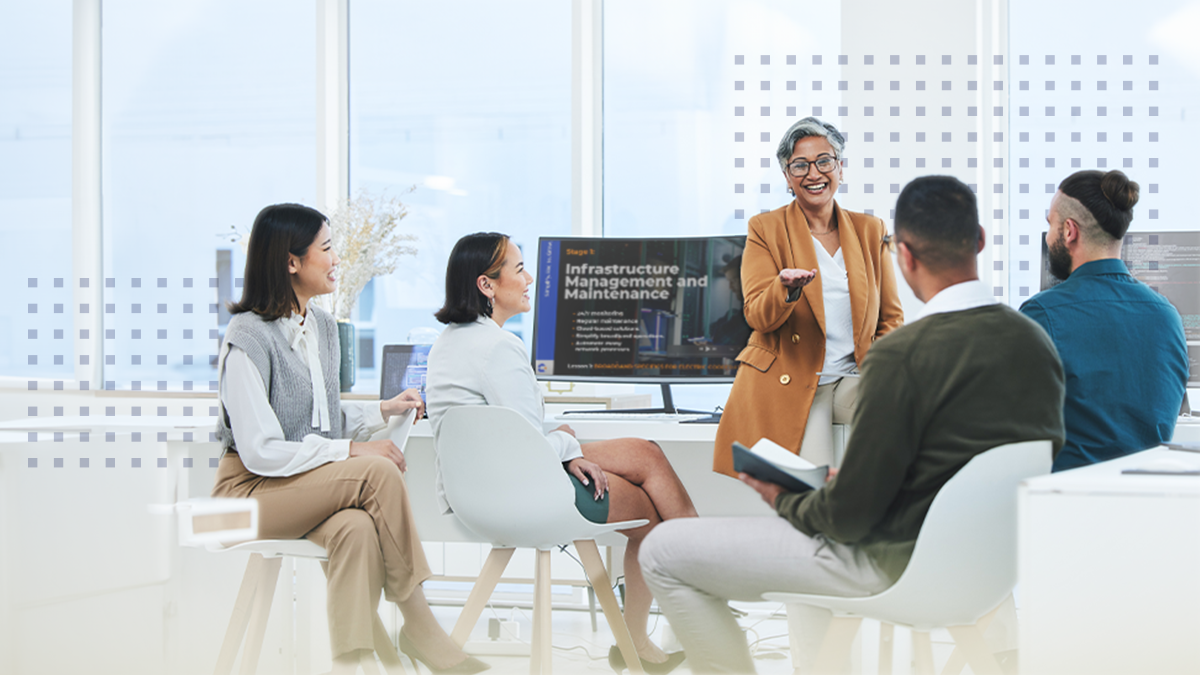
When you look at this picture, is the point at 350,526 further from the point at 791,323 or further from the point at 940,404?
the point at 940,404

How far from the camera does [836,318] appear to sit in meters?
2.12

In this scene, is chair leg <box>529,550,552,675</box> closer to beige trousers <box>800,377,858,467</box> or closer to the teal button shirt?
beige trousers <box>800,377,858,467</box>

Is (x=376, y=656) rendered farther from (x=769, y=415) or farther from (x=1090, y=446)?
(x=1090, y=446)

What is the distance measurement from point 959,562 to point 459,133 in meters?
3.10

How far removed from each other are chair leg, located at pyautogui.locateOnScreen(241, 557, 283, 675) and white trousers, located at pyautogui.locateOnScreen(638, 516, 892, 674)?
965mm

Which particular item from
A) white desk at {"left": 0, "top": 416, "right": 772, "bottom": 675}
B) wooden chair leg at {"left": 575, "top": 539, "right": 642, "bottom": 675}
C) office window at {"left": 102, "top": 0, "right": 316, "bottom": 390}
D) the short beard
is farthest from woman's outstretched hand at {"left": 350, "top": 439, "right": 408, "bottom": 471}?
office window at {"left": 102, "top": 0, "right": 316, "bottom": 390}

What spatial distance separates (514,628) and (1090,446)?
202 centimetres

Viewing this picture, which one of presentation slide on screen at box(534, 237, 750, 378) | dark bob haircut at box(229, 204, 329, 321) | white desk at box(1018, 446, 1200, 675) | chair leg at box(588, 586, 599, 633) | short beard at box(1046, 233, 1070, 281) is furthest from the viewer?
chair leg at box(588, 586, 599, 633)

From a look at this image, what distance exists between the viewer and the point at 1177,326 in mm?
1739

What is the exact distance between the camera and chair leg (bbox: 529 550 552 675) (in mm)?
2080

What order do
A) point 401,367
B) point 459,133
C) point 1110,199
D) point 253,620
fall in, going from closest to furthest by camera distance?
point 1110,199, point 253,620, point 401,367, point 459,133

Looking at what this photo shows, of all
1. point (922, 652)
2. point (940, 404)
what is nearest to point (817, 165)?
point (940, 404)

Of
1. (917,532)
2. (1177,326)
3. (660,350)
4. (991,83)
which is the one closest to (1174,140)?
(991,83)

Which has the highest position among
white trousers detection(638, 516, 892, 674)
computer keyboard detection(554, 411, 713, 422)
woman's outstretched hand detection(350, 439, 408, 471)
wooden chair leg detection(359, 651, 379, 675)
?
computer keyboard detection(554, 411, 713, 422)
